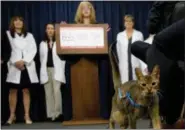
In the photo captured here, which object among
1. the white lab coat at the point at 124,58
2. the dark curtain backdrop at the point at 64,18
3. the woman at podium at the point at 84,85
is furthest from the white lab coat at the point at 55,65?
the woman at podium at the point at 84,85

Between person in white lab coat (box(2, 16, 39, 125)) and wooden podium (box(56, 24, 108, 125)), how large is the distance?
79cm

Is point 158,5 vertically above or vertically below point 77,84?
above

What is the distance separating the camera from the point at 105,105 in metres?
4.52

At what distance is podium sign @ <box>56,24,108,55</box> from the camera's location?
10.3 feet

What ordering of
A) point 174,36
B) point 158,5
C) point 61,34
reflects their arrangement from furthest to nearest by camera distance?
point 61,34 → point 158,5 → point 174,36

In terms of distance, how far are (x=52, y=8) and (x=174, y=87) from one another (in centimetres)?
335

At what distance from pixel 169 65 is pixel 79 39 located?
1.92 m

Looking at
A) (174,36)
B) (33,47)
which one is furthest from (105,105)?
(174,36)

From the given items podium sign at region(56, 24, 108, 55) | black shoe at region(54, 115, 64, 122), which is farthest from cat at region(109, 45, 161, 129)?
black shoe at region(54, 115, 64, 122)

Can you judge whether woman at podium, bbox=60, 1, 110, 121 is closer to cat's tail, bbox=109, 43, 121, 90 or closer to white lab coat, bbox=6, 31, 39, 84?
white lab coat, bbox=6, 31, 39, 84

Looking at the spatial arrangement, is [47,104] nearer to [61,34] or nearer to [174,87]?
[61,34]

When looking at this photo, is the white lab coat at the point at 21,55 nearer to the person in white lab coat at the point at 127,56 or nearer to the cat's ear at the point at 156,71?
the person in white lab coat at the point at 127,56

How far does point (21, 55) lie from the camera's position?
389cm

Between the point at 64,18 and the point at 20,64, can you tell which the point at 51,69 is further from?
the point at 64,18
